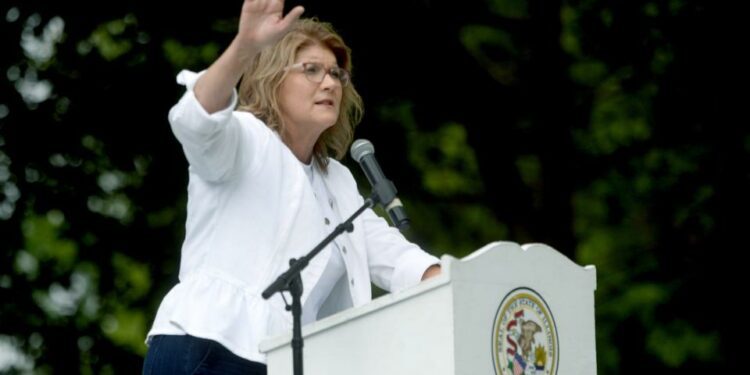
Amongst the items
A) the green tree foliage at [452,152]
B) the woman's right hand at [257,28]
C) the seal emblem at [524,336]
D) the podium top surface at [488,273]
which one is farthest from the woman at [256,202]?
the green tree foliage at [452,152]

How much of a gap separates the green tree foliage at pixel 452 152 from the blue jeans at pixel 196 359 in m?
5.25

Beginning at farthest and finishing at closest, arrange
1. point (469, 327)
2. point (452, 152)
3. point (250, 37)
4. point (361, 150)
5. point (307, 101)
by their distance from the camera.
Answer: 1. point (452, 152)
2. point (307, 101)
3. point (361, 150)
4. point (250, 37)
5. point (469, 327)

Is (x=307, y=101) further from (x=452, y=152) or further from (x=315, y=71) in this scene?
(x=452, y=152)

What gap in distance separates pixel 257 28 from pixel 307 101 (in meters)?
0.55

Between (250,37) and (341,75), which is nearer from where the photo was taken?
(250,37)

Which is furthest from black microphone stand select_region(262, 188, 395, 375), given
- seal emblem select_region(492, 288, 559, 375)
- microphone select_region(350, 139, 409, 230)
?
seal emblem select_region(492, 288, 559, 375)

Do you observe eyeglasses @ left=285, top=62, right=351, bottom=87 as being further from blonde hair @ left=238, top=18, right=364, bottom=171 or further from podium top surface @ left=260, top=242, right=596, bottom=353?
podium top surface @ left=260, top=242, right=596, bottom=353

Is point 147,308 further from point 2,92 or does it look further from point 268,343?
point 268,343

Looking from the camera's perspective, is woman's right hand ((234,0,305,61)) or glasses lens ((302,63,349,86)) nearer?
woman's right hand ((234,0,305,61))

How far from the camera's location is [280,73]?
185 inches

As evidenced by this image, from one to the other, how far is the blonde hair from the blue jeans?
1.98 feet

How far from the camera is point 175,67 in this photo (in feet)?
32.2

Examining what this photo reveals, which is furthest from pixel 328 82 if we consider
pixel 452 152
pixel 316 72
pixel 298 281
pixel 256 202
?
pixel 452 152

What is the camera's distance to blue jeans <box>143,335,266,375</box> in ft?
14.4
